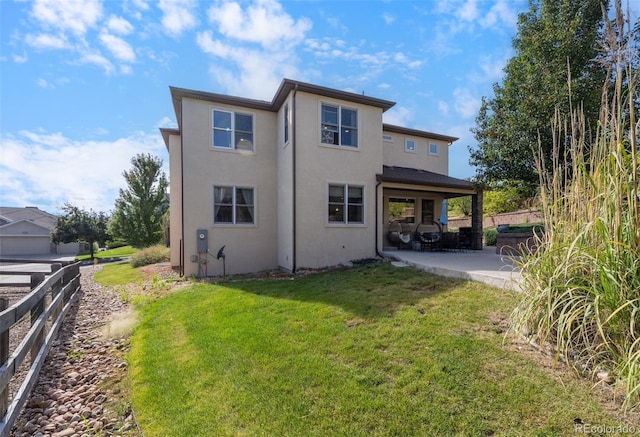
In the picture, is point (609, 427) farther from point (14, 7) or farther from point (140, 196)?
point (140, 196)

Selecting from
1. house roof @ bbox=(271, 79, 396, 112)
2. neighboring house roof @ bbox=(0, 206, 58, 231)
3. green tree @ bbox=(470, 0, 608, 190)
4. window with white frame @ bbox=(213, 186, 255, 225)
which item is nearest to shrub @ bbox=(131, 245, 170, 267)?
window with white frame @ bbox=(213, 186, 255, 225)

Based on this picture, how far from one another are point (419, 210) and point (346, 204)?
6209 millimetres

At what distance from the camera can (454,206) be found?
31.6 meters

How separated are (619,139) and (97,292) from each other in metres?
13.2

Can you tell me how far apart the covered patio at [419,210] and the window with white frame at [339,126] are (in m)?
1.81

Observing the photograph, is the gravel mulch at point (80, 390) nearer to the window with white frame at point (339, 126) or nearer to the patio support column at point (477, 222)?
the window with white frame at point (339, 126)

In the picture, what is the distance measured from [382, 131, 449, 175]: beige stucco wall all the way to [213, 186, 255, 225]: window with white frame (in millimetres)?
7031

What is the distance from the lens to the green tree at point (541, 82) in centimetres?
809

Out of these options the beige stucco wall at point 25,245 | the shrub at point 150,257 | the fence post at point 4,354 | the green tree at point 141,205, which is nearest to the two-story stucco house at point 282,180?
the shrub at point 150,257

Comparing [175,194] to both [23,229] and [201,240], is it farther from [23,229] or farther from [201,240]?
[23,229]

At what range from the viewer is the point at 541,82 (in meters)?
8.58

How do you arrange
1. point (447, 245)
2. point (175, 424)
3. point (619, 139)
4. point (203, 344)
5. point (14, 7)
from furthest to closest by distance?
point (447, 245)
point (14, 7)
point (203, 344)
point (175, 424)
point (619, 139)

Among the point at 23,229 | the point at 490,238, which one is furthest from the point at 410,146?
the point at 23,229

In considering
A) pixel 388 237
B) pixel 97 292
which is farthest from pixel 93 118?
pixel 388 237
